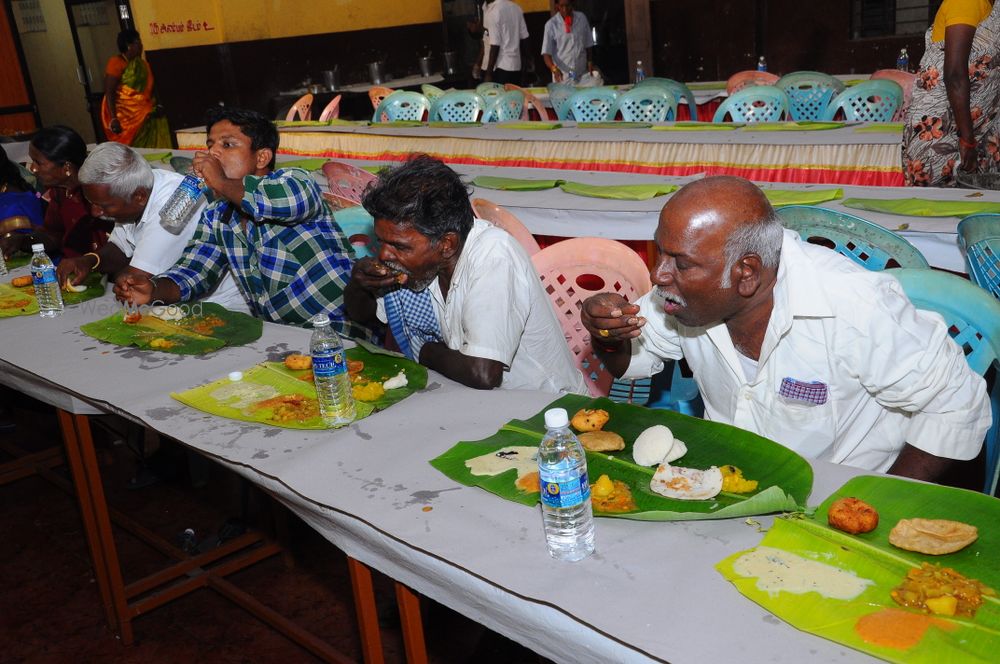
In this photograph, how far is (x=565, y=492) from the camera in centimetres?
135

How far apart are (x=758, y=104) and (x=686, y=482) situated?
491 cm

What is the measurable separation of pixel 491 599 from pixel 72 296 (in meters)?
2.59

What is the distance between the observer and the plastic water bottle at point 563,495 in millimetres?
1349

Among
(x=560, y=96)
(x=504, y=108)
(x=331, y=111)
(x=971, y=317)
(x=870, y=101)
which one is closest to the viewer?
(x=971, y=317)

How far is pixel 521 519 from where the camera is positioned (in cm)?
151

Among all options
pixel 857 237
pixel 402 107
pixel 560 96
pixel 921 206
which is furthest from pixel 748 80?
pixel 857 237

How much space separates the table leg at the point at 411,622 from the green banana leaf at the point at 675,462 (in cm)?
23

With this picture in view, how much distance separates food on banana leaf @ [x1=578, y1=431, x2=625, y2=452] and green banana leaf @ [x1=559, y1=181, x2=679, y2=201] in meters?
2.06

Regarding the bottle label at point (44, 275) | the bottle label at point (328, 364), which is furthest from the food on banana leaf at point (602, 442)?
the bottle label at point (44, 275)

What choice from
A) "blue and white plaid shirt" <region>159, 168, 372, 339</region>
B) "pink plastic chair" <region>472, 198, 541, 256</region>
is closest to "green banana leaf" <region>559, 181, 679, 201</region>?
"pink plastic chair" <region>472, 198, 541, 256</region>

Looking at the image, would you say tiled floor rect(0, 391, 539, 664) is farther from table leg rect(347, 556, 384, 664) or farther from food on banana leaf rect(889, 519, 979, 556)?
food on banana leaf rect(889, 519, 979, 556)

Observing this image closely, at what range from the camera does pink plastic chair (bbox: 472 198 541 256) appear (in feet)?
10.1

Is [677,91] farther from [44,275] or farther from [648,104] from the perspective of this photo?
[44,275]

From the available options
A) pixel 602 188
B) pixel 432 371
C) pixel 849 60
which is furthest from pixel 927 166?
pixel 849 60
